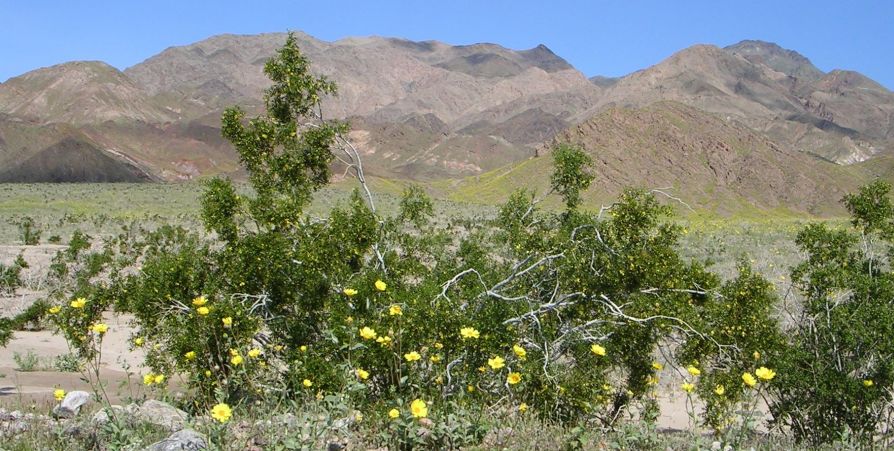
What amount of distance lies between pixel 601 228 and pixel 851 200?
4.52 metres

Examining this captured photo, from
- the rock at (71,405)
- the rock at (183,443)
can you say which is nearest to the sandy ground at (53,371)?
the rock at (71,405)

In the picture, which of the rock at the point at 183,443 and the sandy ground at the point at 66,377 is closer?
the rock at the point at 183,443

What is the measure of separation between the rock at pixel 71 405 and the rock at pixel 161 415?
52cm

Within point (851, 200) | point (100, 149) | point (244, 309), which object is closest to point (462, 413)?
point (244, 309)

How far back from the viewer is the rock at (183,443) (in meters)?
4.57

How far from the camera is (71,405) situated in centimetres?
605

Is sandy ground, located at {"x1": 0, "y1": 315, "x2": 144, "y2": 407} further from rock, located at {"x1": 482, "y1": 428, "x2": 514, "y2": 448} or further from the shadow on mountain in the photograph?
the shadow on mountain

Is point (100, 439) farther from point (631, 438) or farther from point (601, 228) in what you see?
point (601, 228)

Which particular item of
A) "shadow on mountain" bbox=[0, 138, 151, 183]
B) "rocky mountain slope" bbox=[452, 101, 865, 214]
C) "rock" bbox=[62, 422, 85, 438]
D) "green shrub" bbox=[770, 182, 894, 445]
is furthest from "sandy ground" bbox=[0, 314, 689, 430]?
"shadow on mountain" bbox=[0, 138, 151, 183]

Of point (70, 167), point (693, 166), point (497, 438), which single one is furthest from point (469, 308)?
point (70, 167)

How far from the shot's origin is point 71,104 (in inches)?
6535

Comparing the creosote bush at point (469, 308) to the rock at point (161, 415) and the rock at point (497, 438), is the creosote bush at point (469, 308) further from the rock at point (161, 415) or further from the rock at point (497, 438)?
the rock at point (497, 438)

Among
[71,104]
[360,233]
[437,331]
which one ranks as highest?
[71,104]

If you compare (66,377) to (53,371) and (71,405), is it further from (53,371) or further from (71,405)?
(71,405)
